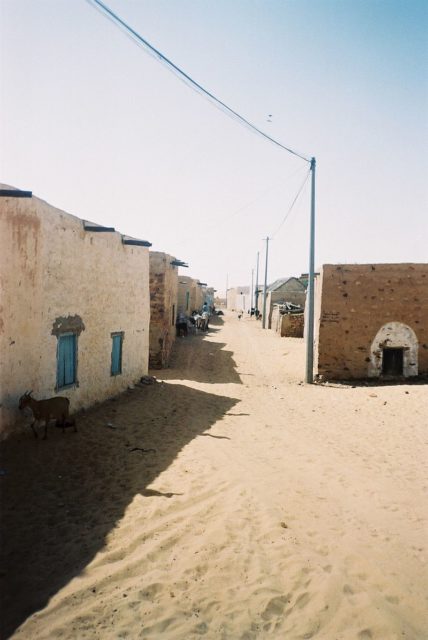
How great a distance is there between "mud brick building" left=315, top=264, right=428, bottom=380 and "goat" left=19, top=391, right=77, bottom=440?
1065 cm

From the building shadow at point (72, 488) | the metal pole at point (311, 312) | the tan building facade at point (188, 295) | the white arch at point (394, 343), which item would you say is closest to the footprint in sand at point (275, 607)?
the building shadow at point (72, 488)

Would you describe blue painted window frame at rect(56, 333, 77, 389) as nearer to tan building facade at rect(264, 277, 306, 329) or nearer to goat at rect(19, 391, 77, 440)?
goat at rect(19, 391, 77, 440)

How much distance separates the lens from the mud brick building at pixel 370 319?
15.1 meters

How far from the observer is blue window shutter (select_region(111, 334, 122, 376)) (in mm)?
11328

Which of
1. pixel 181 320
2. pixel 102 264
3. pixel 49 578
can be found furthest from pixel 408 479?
pixel 181 320

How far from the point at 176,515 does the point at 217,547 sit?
0.87 m

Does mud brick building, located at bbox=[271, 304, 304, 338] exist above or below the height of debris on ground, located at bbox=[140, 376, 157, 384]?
above

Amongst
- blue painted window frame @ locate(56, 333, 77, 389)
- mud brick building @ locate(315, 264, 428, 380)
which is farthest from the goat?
mud brick building @ locate(315, 264, 428, 380)

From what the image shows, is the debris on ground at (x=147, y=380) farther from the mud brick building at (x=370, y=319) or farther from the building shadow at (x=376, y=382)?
the mud brick building at (x=370, y=319)

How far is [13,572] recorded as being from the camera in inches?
156

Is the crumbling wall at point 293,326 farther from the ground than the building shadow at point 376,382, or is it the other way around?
the crumbling wall at point 293,326

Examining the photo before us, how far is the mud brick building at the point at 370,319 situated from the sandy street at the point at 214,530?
565 centimetres

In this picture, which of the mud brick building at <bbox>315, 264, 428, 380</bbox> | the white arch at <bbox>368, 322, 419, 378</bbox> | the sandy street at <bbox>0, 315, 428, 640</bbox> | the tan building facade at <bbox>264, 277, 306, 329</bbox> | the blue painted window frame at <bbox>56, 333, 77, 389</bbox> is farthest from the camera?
the tan building facade at <bbox>264, 277, 306, 329</bbox>

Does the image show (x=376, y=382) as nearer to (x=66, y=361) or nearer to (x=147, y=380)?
(x=147, y=380)
